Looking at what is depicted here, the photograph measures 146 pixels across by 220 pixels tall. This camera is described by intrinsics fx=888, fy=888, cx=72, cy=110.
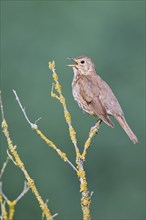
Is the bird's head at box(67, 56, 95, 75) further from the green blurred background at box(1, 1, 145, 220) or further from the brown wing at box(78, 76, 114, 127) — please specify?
the green blurred background at box(1, 1, 145, 220)

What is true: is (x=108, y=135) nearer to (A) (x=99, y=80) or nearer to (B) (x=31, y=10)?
(B) (x=31, y=10)

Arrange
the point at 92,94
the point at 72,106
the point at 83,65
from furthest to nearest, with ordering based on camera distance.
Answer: the point at 72,106 → the point at 83,65 → the point at 92,94

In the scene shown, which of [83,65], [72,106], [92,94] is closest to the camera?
[92,94]

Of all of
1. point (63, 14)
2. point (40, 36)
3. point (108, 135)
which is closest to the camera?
point (108, 135)

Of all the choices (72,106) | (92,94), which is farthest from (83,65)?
(72,106)

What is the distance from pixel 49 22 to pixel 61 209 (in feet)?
19.3

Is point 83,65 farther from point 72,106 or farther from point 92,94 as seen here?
point 72,106

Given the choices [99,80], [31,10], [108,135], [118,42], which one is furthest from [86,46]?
[99,80]

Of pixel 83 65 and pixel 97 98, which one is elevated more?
pixel 83 65

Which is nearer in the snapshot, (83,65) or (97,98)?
(97,98)

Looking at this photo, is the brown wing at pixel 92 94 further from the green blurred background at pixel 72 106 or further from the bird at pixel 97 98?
the green blurred background at pixel 72 106

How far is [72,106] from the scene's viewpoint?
14141 millimetres

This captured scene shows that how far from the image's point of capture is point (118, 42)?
1706cm

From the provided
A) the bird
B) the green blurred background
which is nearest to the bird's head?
the bird
